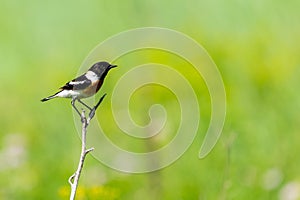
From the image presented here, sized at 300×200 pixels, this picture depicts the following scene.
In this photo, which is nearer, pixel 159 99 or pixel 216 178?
pixel 216 178

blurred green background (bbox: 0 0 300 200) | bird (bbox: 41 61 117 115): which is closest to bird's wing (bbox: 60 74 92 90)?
bird (bbox: 41 61 117 115)

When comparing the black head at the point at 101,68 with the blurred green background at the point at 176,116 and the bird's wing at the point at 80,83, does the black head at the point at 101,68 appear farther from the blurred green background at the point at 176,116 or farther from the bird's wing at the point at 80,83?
the blurred green background at the point at 176,116

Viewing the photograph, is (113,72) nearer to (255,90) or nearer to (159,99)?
(159,99)

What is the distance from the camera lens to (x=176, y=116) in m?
4.20

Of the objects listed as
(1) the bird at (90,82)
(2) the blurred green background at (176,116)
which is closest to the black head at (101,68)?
(1) the bird at (90,82)

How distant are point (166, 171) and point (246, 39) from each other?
4.11 ft

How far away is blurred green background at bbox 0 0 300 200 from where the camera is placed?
361cm

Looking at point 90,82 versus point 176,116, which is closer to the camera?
point 90,82

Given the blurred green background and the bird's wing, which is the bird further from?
the blurred green background

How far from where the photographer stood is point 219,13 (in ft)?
18.1

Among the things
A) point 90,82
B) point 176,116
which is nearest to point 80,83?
point 90,82

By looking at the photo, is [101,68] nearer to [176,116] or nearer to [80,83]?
[80,83]

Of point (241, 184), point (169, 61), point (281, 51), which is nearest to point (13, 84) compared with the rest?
point (169, 61)

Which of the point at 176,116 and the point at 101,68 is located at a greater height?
the point at 101,68
